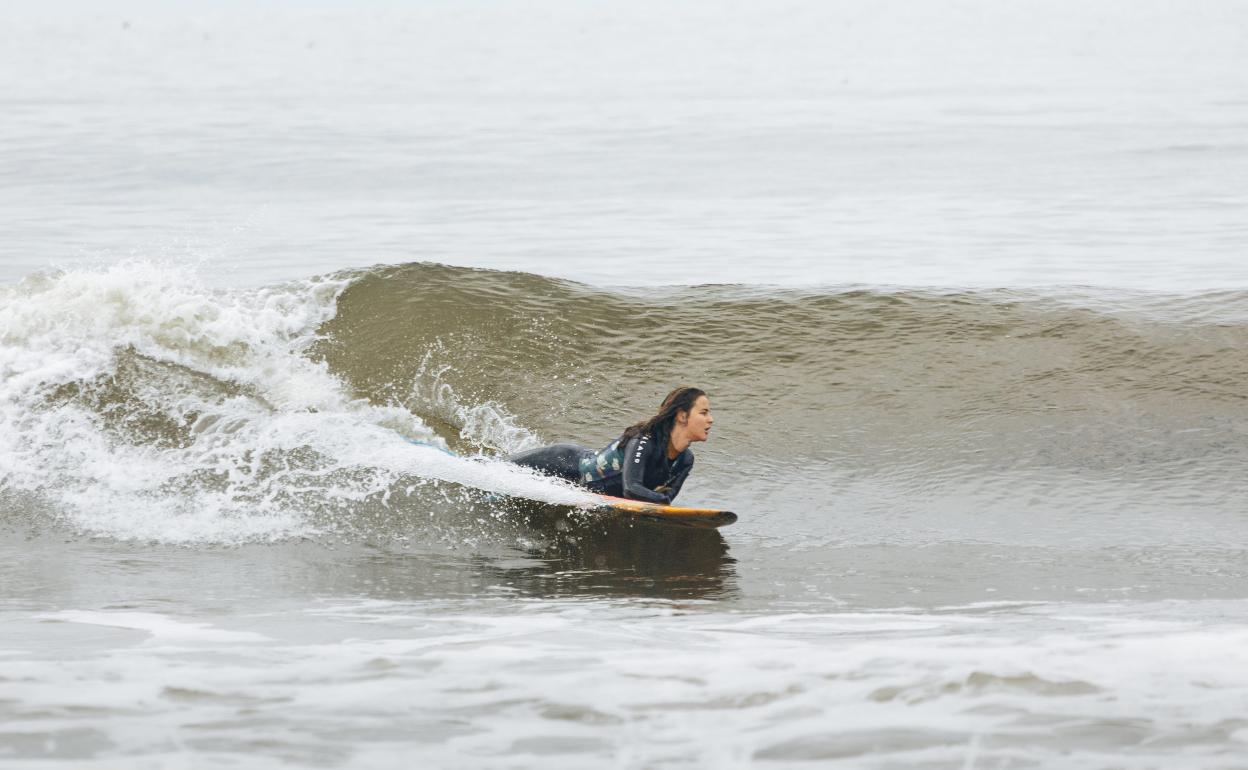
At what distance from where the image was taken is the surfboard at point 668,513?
827 cm

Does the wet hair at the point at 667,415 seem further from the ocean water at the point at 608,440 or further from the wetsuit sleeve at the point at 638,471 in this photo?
the ocean water at the point at 608,440

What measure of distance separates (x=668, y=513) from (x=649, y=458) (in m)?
0.42

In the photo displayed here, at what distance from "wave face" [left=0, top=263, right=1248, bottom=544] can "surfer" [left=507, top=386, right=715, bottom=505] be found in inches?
9.4

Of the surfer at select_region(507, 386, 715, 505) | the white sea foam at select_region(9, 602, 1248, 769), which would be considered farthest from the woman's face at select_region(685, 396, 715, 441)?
the white sea foam at select_region(9, 602, 1248, 769)

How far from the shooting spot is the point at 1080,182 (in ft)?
84.4

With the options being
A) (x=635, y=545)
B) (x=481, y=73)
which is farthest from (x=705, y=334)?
(x=481, y=73)

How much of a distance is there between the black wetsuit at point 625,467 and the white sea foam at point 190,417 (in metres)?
0.17

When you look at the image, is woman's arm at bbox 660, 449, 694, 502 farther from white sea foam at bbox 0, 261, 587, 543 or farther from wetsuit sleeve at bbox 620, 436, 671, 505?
white sea foam at bbox 0, 261, 587, 543

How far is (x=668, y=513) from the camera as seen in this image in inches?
326

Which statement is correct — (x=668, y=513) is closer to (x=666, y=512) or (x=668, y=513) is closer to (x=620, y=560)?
(x=666, y=512)

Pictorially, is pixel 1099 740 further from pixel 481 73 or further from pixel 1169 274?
pixel 481 73

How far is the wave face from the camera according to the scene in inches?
363

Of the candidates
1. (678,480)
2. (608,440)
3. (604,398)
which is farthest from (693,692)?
(604,398)

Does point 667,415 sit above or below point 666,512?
above
